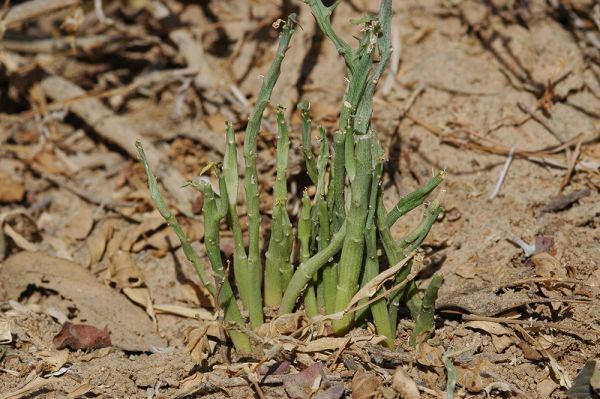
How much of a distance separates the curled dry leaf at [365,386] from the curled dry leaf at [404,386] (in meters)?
0.06

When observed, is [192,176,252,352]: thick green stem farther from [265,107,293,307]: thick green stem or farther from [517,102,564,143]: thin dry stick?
[517,102,564,143]: thin dry stick

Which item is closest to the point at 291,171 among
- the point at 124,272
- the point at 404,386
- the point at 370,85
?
the point at 124,272

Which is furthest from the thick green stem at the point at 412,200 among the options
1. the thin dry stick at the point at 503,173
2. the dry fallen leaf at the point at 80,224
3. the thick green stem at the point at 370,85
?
the dry fallen leaf at the point at 80,224

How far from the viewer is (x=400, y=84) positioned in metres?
3.30

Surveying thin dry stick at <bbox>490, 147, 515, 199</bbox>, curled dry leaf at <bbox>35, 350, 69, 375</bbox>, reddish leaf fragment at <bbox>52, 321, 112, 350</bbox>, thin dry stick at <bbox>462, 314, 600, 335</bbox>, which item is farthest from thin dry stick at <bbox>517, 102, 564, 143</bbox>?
curled dry leaf at <bbox>35, 350, 69, 375</bbox>

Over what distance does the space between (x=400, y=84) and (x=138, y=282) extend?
4.74ft

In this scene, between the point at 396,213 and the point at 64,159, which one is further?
the point at 64,159

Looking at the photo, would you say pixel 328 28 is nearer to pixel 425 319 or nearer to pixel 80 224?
pixel 425 319

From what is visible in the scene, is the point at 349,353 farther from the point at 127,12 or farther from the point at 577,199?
the point at 127,12

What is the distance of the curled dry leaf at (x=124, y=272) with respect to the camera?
283 centimetres

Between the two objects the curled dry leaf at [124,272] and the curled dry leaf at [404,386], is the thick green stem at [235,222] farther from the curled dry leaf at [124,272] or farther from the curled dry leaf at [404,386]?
the curled dry leaf at [124,272]

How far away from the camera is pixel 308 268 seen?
2273 millimetres

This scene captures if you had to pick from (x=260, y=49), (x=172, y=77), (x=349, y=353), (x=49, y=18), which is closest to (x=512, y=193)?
(x=349, y=353)

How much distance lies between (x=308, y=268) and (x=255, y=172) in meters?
0.34
